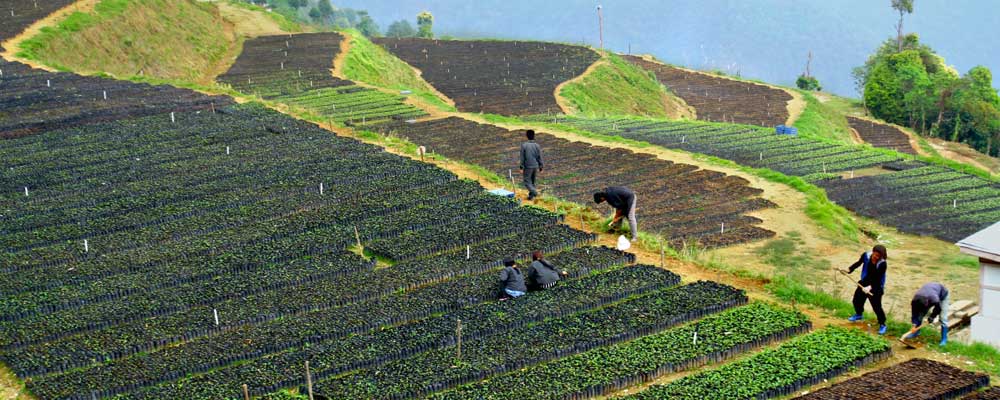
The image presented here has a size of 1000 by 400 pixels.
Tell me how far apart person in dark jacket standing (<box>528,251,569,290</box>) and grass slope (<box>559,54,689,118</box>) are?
39.7 m

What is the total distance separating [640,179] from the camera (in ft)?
105

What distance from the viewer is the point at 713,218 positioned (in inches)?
1064

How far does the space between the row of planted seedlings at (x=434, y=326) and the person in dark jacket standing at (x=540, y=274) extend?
0.67 feet

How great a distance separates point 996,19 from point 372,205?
176908 millimetres

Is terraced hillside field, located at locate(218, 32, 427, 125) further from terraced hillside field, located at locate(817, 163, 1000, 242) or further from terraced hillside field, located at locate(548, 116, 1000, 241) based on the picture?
terraced hillside field, located at locate(817, 163, 1000, 242)

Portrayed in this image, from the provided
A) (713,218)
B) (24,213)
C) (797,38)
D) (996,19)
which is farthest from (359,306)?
(996,19)

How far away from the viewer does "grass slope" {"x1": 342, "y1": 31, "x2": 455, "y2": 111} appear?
2307 inches

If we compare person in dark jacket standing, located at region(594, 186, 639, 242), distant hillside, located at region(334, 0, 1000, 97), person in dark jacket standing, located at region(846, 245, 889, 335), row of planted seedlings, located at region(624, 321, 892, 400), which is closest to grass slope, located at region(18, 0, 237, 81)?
person in dark jacket standing, located at region(594, 186, 639, 242)

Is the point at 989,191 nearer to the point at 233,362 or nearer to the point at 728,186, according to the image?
the point at 728,186

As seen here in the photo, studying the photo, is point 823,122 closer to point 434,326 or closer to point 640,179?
point 640,179

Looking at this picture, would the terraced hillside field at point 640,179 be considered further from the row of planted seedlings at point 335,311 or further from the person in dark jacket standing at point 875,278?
the person in dark jacket standing at point 875,278

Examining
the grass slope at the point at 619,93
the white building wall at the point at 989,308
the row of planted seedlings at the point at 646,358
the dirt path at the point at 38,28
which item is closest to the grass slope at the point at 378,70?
the grass slope at the point at 619,93

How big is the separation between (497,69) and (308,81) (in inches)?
830

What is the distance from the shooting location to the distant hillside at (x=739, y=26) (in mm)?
161250
